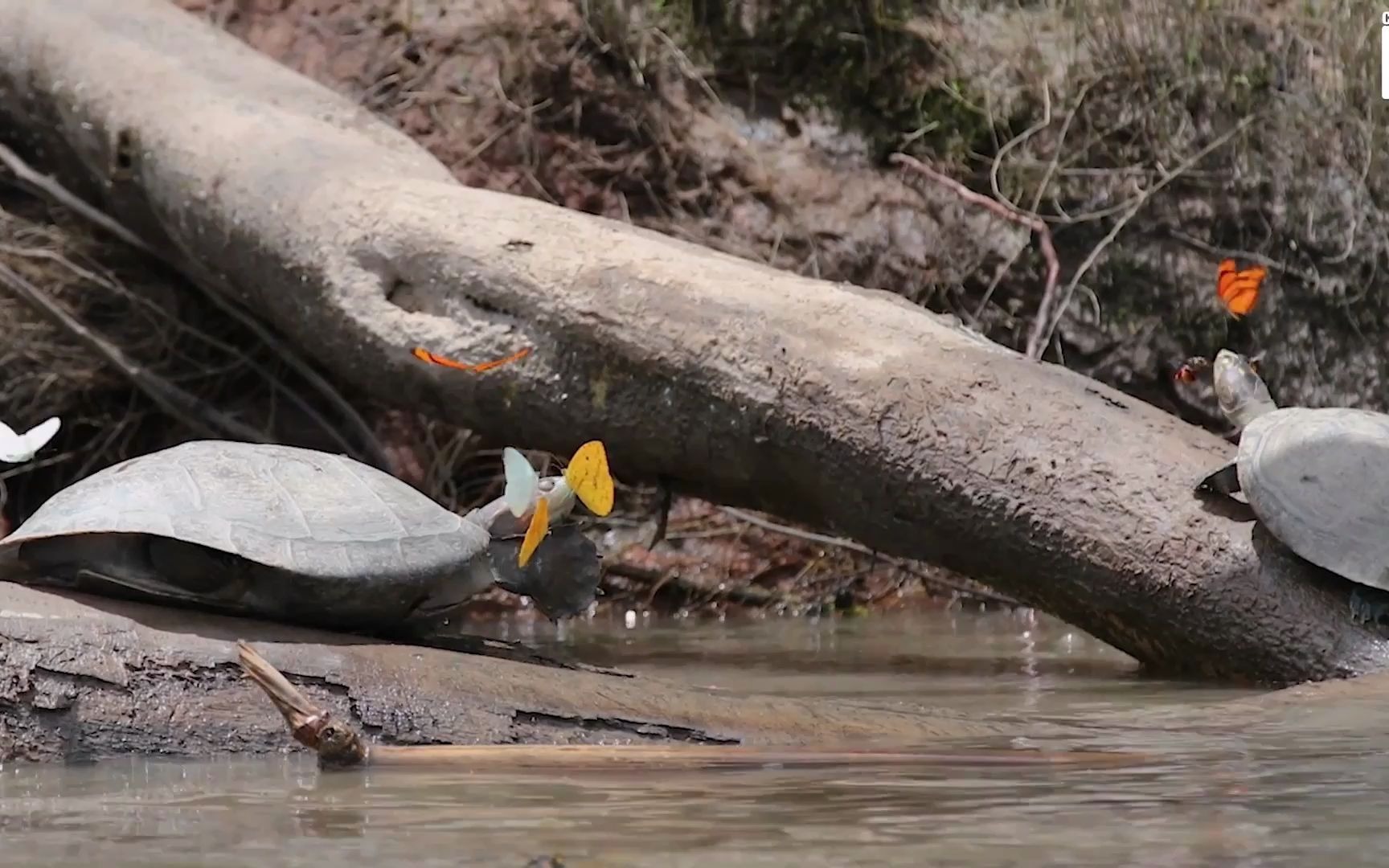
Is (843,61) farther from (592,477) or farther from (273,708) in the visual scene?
(273,708)

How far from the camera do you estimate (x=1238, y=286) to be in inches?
287

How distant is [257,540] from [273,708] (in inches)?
13.3

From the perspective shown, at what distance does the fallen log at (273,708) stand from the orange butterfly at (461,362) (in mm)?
1670

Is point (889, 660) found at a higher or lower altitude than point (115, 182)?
lower

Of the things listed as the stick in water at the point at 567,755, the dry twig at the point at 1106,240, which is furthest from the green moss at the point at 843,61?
the stick in water at the point at 567,755

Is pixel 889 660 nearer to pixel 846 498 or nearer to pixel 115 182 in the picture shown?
pixel 846 498

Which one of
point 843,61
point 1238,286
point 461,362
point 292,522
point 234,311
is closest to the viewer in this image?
point 292,522

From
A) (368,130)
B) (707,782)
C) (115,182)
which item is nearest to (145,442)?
(115,182)

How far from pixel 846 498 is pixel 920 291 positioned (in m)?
2.92

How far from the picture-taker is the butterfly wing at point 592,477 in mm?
3674

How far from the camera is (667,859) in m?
2.37

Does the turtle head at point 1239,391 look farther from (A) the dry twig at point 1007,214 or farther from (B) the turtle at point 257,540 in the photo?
(B) the turtle at point 257,540

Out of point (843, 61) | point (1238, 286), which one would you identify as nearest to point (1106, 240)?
point (1238, 286)

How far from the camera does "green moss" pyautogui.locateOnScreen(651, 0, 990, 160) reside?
316 inches
